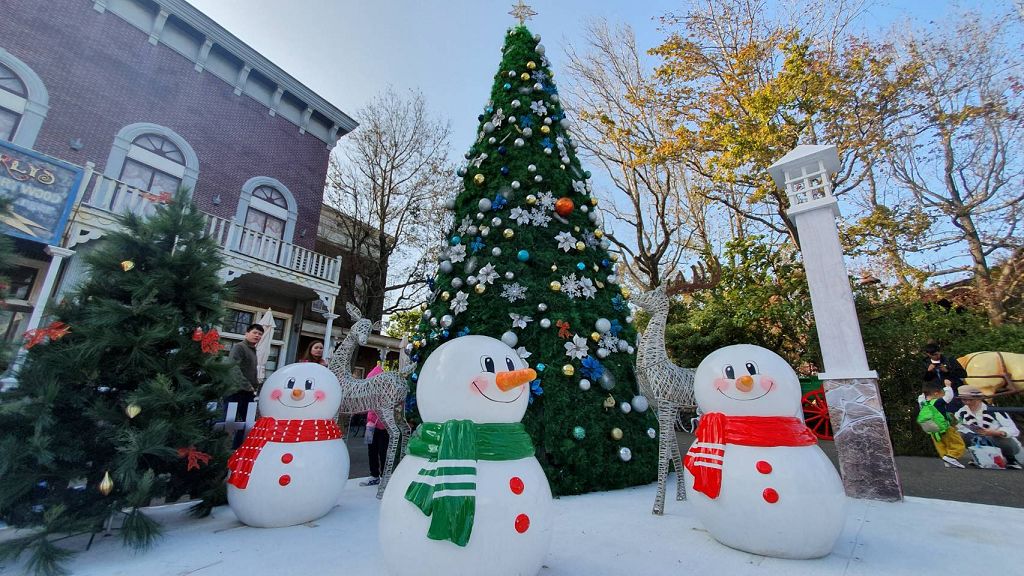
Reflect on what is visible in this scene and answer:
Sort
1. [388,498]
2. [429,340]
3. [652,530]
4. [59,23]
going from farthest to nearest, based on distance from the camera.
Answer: [59,23]
[429,340]
[652,530]
[388,498]

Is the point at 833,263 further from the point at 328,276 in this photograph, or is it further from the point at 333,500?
the point at 328,276

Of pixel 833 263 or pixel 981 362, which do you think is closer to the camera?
pixel 833 263

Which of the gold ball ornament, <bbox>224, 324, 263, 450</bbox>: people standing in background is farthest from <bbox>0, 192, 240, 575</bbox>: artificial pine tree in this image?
<bbox>224, 324, 263, 450</bbox>: people standing in background

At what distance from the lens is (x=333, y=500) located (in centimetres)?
311

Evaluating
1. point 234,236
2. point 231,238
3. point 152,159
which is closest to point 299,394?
point 231,238

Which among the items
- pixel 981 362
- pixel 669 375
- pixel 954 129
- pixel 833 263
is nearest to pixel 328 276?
pixel 669 375

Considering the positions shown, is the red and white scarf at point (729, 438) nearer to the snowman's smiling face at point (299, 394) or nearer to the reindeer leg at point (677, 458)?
the reindeer leg at point (677, 458)

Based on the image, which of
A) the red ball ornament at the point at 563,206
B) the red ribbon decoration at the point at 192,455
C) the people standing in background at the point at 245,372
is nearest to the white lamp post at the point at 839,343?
the red ball ornament at the point at 563,206

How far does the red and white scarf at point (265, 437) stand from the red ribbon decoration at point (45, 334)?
125cm

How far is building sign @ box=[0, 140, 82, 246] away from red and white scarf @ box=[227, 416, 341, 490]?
7.10 m

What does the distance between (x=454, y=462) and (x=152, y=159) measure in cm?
1182

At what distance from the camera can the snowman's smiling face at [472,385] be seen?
1937 millimetres

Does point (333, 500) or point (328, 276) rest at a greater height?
point (328, 276)

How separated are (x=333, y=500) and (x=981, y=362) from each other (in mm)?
9193
